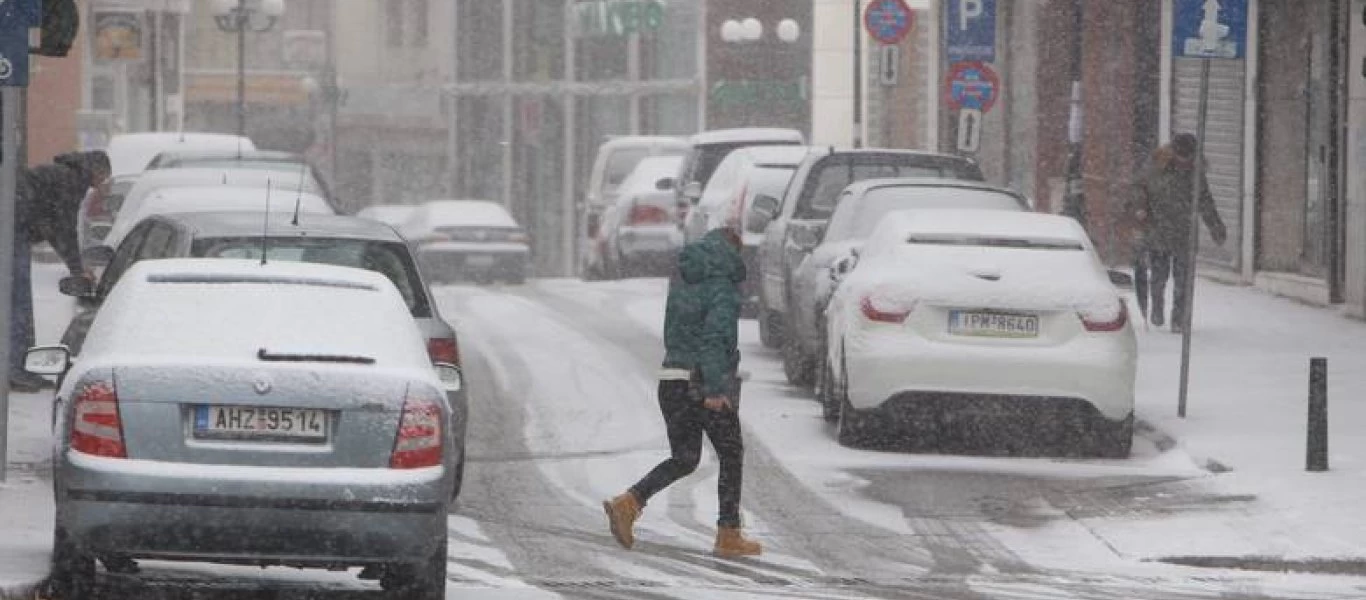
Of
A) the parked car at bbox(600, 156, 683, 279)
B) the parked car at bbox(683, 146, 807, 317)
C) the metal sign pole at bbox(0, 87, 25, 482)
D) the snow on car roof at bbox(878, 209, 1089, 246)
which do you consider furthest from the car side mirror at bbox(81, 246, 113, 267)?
the parked car at bbox(600, 156, 683, 279)

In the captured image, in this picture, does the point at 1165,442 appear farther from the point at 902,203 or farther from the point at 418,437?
the point at 418,437

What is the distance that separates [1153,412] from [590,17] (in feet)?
165

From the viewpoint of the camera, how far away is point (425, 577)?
1085cm

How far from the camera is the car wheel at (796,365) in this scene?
67.9ft

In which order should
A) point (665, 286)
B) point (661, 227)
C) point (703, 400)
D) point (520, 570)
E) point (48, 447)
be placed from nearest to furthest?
point (520, 570) < point (703, 400) < point (48, 447) < point (665, 286) < point (661, 227)

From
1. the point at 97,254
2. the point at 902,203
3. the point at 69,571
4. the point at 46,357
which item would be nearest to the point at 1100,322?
the point at 902,203

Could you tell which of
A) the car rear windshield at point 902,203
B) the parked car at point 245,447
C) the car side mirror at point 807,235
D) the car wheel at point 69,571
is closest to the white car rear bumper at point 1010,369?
the car rear windshield at point 902,203

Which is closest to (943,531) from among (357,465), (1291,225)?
(357,465)

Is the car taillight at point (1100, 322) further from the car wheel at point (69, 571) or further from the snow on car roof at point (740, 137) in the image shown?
the snow on car roof at point (740, 137)

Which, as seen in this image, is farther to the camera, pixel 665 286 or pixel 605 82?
pixel 605 82

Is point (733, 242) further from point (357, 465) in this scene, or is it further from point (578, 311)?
point (578, 311)

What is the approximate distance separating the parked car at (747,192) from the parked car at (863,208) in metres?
3.80

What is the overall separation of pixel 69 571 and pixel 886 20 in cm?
2290

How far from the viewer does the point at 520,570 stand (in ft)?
41.4
